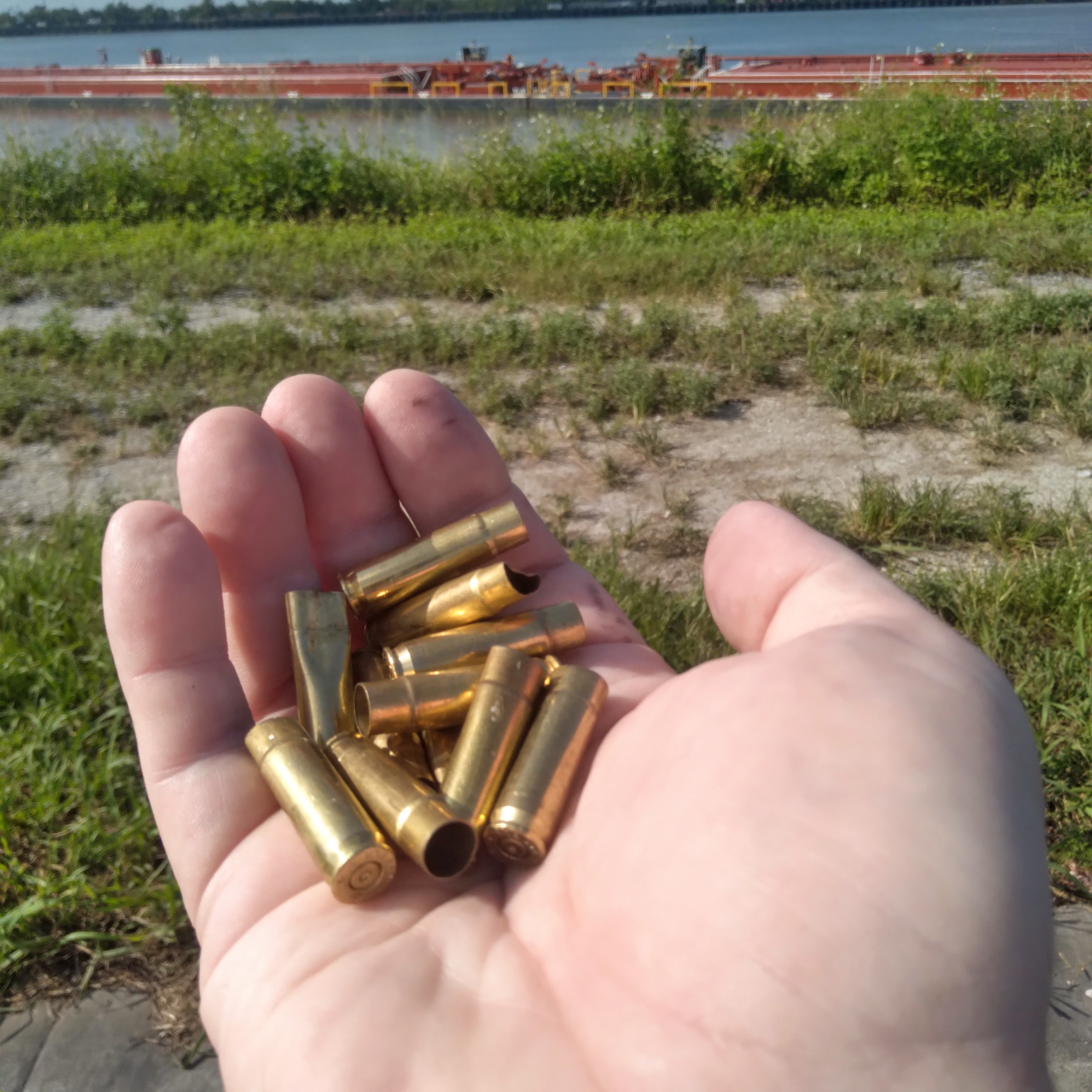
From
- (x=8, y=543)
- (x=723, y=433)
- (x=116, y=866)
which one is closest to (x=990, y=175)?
(x=723, y=433)

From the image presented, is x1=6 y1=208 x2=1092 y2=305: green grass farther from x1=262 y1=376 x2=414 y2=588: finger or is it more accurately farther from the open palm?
the open palm

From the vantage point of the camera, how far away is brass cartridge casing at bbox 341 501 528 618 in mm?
3297

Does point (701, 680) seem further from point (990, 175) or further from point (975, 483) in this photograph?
point (990, 175)

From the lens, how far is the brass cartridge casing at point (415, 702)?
9.36 ft

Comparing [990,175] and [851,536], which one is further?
[990,175]

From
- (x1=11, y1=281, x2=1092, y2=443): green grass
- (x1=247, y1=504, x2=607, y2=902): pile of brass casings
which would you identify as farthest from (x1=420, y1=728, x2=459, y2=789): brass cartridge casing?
(x1=11, y1=281, x2=1092, y2=443): green grass

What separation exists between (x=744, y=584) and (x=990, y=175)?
38.5 feet

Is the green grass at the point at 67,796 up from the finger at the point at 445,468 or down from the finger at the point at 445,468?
down

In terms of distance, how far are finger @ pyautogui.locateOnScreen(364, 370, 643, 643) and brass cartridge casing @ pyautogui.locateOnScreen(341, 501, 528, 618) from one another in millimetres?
149

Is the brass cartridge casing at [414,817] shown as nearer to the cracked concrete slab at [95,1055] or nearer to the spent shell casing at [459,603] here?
the spent shell casing at [459,603]

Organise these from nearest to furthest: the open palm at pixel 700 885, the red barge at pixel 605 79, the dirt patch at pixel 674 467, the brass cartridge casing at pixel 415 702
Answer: the open palm at pixel 700 885 → the brass cartridge casing at pixel 415 702 → the dirt patch at pixel 674 467 → the red barge at pixel 605 79

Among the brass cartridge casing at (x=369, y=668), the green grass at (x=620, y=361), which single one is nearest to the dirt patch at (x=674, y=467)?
the green grass at (x=620, y=361)

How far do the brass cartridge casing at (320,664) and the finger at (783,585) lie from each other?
1.06 metres

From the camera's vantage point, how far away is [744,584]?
272 cm
